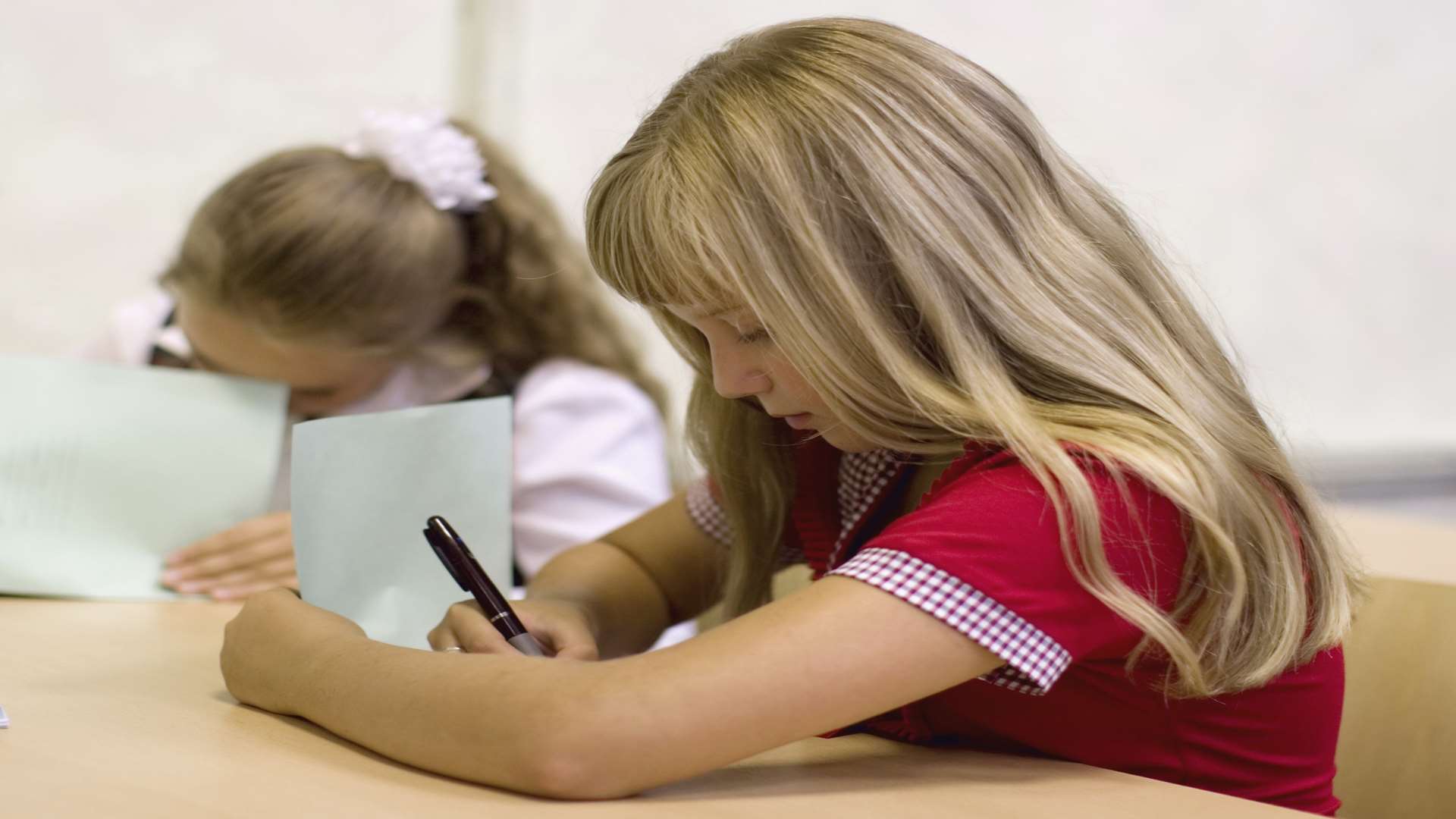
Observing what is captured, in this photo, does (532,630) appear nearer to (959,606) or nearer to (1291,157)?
(959,606)

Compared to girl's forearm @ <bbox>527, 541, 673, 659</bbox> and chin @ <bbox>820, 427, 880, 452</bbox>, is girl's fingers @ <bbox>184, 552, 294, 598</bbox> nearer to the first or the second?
girl's forearm @ <bbox>527, 541, 673, 659</bbox>

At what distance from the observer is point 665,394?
1.37 m

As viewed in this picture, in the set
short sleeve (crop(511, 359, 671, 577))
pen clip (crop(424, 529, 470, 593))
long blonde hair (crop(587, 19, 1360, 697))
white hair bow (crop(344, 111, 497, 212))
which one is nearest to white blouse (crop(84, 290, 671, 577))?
short sleeve (crop(511, 359, 671, 577))

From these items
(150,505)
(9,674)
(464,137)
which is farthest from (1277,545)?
(464,137)

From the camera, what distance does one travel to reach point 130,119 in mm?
1491

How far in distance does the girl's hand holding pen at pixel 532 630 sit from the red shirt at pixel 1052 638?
0.15 meters

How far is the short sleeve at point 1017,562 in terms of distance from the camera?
20.3 inches

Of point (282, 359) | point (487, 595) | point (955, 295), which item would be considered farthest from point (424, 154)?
point (955, 295)

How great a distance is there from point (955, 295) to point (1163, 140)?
3.52ft

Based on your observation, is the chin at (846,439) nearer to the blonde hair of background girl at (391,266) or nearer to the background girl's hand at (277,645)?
the background girl's hand at (277,645)

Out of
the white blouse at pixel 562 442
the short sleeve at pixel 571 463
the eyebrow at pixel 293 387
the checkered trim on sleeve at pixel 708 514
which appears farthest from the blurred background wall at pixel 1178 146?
the checkered trim on sleeve at pixel 708 514

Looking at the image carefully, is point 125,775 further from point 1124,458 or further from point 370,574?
point 1124,458

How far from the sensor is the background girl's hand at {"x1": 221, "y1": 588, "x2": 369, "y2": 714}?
1.93 ft

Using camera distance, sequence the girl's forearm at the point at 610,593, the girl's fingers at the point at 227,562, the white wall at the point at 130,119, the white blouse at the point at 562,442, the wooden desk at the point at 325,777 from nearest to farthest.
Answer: the wooden desk at the point at 325,777, the girl's forearm at the point at 610,593, the girl's fingers at the point at 227,562, the white blouse at the point at 562,442, the white wall at the point at 130,119
